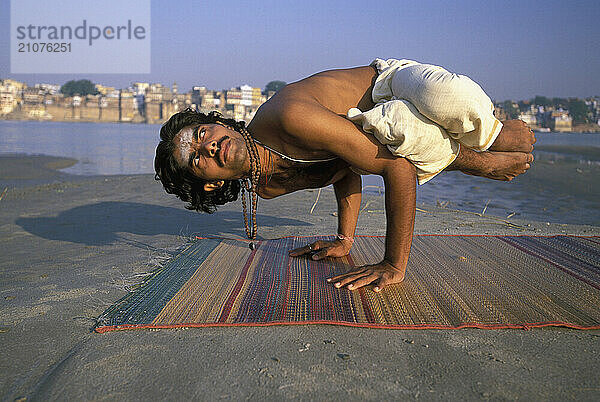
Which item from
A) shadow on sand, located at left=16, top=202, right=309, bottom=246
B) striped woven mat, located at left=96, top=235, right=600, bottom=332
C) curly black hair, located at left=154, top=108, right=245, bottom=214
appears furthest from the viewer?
shadow on sand, located at left=16, top=202, right=309, bottom=246

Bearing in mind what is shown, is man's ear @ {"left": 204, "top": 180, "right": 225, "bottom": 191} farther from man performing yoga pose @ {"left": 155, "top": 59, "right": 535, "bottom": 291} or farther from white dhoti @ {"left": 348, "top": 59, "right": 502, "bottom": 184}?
white dhoti @ {"left": 348, "top": 59, "right": 502, "bottom": 184}

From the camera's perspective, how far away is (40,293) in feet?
6.40

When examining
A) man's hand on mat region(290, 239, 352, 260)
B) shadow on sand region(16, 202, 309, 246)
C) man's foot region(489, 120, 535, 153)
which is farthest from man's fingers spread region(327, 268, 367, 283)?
shadow on sand region(16, 202, 309, 246)

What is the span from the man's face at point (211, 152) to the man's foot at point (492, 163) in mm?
1096

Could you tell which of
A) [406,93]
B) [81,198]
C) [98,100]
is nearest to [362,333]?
[406,93]

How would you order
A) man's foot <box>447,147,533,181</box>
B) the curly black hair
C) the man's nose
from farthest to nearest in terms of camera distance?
man's foot <box>447,147,533,181</box>, the curly black hair, the man's nose

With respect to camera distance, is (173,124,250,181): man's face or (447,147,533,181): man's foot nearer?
(173,124,250,181): man's face

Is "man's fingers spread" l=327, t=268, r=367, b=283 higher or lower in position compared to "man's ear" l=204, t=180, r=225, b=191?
lower

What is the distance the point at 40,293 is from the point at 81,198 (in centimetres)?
339

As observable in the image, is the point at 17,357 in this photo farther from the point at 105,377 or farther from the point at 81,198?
the point at 81,198

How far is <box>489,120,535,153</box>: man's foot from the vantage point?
236cm

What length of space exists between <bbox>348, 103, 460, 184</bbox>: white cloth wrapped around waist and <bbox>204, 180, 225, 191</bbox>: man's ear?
0.80 m

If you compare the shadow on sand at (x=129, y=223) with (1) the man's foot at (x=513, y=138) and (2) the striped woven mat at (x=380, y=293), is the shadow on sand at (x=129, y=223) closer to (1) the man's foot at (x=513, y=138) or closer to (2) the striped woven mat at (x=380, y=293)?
(2) the striped woven mat at (x=380, y=293)

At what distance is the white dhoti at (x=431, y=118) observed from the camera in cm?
196
